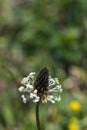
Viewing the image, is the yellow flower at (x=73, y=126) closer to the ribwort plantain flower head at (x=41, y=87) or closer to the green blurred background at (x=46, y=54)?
the green blurred background at (x=46, y=54)

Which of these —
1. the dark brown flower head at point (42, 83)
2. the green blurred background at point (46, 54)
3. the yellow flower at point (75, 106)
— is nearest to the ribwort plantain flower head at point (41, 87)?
the dark brown flower head at point (42, 83)

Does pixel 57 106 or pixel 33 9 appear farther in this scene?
pixel 33 9

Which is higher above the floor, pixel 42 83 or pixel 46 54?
pixel 46 54

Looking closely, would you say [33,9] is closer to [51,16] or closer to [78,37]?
[51,16]

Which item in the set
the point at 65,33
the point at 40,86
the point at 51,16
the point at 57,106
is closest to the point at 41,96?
the point at 40,86

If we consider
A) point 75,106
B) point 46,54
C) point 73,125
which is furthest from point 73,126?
point 46,54

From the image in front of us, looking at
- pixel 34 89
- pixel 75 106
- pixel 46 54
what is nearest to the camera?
pixel 34 89

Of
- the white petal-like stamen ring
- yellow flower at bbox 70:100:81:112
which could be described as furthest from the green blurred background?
the white petal-like stamen ring

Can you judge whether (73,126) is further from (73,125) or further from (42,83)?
(42,83)

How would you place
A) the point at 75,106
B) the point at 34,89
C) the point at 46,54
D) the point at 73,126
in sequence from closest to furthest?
1. the point at 34,89
2. the point at 73,126
3. the point at 75,106
4. the point at 46,54
